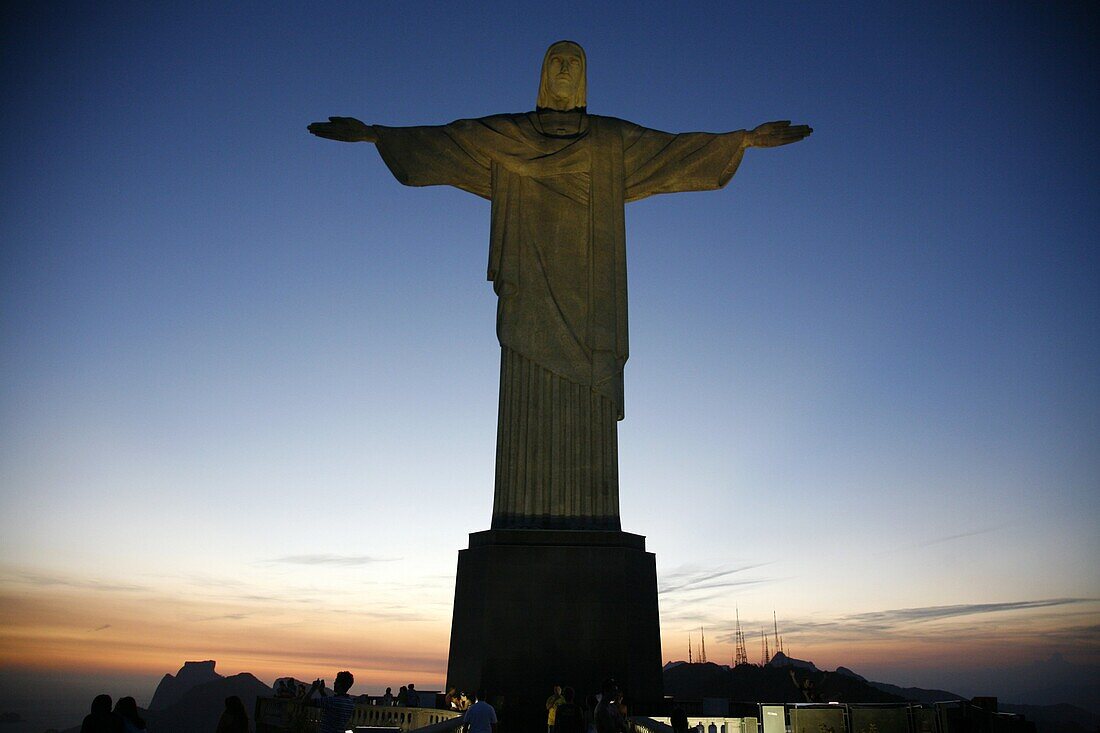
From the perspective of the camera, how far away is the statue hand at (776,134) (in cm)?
1405

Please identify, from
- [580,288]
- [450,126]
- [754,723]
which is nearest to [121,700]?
[754,723]

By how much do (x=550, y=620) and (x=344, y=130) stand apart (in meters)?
8.68

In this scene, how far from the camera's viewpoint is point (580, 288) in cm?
1356

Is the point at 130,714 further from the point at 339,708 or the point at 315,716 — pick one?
the point at 315,716

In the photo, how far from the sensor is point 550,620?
11.5 metres

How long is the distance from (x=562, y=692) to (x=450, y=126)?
9443mm

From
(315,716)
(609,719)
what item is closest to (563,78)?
(609,719)

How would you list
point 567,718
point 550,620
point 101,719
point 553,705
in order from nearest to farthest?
point 101,719
point 567,718
point 553,705
point 550,620

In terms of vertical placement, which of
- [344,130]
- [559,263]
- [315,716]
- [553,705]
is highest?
[344,130]

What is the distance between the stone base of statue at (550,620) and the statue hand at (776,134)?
23.7ft

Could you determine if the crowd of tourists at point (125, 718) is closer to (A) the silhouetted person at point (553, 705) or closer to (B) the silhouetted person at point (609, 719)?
(B) the silhouetted person at point (609, 719)

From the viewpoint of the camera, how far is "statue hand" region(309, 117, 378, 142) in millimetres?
13805

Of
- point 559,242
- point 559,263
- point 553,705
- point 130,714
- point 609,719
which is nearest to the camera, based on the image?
point 130,714

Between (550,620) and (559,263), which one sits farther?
(559,263)
